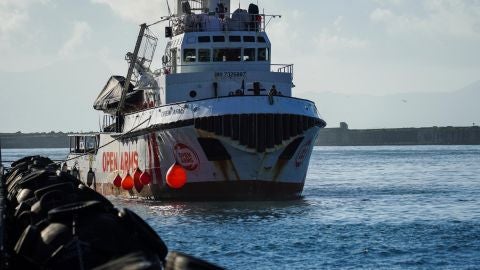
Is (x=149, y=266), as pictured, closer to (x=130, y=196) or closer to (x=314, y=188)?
(x=130, y=196)

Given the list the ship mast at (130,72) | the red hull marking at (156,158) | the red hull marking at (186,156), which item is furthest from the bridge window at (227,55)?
the ship mast at (130,72)

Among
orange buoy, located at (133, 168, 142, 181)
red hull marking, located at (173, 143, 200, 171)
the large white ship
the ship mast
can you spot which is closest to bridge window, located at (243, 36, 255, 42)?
the large white ship

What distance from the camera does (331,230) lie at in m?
32.7

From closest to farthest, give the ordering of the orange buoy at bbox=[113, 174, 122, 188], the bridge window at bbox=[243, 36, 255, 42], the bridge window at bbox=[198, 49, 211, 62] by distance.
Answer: the bridge window at bbox=[198, 49, 211, 62]
the bridge window at bbox=[243, 36, 255, 42]
the orange buoy at bbox=[113, 174, 122, 188]

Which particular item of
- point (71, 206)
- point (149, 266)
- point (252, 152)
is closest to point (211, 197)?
point (252, 152)

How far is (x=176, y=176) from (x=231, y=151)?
2782 mm

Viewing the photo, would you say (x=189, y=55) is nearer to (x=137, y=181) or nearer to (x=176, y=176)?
(x=137, y=181)

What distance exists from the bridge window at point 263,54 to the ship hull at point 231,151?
17.0ft

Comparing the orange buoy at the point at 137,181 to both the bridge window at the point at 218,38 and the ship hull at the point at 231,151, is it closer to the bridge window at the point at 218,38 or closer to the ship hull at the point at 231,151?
the ship hull at the point at 231,151

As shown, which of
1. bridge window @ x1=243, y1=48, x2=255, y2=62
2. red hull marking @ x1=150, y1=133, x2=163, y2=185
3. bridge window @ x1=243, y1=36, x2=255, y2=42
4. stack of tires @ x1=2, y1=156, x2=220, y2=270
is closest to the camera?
stack of tires @ x1=2, y1=156, x2=220, y2=270

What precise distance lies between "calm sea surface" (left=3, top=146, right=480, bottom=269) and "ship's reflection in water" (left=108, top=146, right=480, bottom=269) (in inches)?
1.0

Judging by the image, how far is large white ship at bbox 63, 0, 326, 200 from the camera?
41.6m

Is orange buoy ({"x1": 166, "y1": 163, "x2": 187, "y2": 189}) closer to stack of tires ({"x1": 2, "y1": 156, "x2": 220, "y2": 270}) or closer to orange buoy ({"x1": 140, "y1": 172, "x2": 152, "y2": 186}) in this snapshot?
orange buoy ({"x1": 140, "y1": 172, "x2": 152, "y2": 186})

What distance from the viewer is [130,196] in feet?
163
